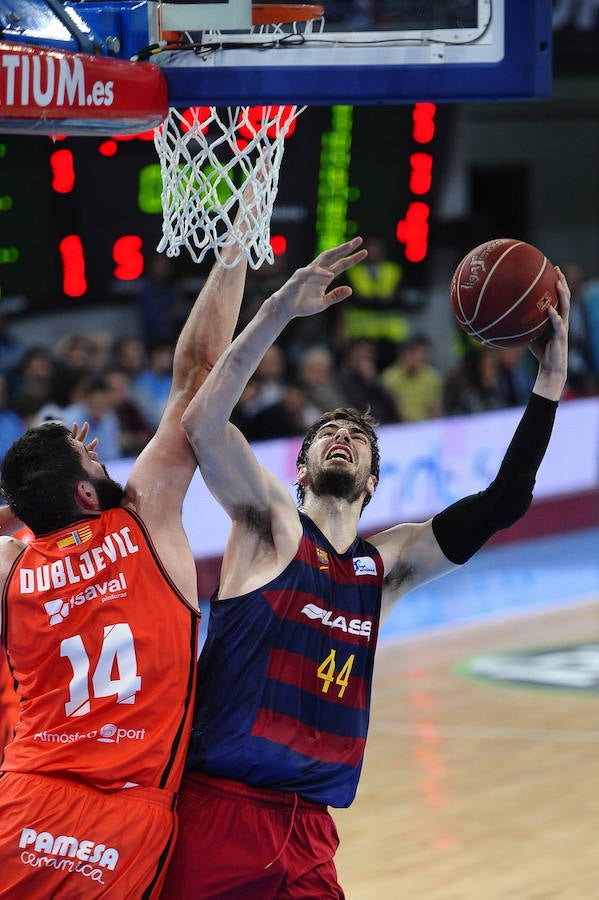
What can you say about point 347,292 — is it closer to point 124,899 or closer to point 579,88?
point 124,899

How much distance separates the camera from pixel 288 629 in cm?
404

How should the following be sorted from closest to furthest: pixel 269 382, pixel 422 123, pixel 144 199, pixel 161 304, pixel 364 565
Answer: pixel 364 565
pixel 144 199
pixel 269 382
pixel 161 304
pixel 422 123

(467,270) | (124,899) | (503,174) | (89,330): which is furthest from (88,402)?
(503,174)

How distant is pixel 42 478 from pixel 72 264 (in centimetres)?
730

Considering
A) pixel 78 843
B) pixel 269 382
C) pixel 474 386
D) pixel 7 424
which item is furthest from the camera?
pixel 474 386

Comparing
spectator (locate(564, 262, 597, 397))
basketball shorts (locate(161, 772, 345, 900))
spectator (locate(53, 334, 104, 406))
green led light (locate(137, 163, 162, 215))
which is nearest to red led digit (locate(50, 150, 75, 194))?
green led light (locate(137, 163, 162, 215))

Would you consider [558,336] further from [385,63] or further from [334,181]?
[334,181]

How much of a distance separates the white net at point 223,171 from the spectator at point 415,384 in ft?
26.2

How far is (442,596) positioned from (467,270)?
7.06 meters

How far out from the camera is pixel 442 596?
36.7 feet

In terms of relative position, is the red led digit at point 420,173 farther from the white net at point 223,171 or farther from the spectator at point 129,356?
the white net at point 223,171

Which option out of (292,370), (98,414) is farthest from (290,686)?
(292,370)

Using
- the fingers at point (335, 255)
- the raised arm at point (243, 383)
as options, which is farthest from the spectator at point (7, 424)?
the fingers at point (335, 255)

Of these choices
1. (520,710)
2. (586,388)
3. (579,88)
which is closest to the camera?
(520,710)
